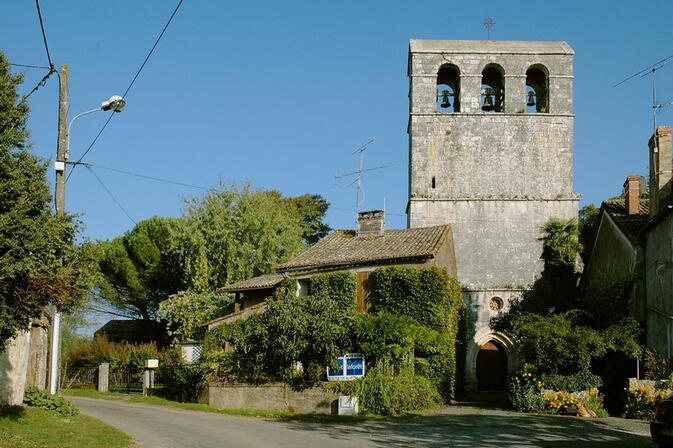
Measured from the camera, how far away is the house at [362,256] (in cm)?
3275

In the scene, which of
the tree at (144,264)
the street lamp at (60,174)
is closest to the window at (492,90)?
the tree at (144,264)

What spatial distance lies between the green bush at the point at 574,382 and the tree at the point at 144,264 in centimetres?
3102

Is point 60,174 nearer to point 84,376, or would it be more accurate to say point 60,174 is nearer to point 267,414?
point 267,414

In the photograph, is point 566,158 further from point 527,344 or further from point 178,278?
point 178,278

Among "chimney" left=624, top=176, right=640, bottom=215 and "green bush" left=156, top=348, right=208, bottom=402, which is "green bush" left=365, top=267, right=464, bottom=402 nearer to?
"green bush" left=156, top=348, right=208, bottom=402

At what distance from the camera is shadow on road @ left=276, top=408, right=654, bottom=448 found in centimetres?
1789

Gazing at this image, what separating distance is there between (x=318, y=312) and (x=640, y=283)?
10.7 meters

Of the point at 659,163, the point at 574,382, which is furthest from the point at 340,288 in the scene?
the point at 659,163

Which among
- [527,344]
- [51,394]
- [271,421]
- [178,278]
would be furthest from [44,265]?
[178,278]

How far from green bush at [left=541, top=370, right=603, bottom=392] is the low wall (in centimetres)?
669

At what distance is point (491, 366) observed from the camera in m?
42.4

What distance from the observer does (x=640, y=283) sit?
2789cm

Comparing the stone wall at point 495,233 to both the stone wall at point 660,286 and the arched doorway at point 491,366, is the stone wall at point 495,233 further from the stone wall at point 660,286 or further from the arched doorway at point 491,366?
the stone wall at point 660,286

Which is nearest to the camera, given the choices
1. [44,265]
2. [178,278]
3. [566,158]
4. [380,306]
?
[44,265]
